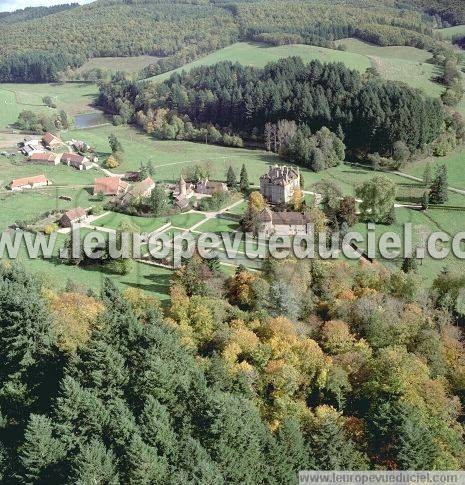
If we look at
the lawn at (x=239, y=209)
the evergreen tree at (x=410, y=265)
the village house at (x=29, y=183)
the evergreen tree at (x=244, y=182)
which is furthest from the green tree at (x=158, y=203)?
the evergreen tree at (x=410, y=265)

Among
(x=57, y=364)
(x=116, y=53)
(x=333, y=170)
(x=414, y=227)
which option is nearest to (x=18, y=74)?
(x=116, y=53)

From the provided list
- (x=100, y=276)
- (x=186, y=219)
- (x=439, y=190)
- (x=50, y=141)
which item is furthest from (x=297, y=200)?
(x=50, y=141)

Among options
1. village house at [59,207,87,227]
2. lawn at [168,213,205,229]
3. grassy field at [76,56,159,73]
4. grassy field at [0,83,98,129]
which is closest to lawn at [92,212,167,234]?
lawn at [168,213,205,229]

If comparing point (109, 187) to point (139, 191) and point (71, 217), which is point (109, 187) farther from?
point (71, 217)

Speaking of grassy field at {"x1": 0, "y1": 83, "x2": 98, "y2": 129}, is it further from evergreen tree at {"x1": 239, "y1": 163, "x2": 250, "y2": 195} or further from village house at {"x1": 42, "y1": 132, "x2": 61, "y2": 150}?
evergreen tree at {"x1": 239, "y1": 163, "x2": 250, "y2": 195}

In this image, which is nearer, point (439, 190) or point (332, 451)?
point (332, 451)

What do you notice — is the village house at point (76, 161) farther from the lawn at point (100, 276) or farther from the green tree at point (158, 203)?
the lawn at point (100, 276)

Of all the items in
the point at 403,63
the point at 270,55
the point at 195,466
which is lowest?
the point at 195,466
